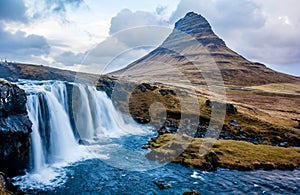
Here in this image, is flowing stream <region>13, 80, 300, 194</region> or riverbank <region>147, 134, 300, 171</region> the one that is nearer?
flowing stream <region>13, 80, 300, 194</region>

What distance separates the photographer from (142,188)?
Answer: 25.2 meters

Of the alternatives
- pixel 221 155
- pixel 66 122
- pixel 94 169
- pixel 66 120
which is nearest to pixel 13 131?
pixel 94 169

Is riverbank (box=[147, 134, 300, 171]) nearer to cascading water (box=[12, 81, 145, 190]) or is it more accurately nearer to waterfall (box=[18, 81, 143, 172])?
cascading water (box=[12, 81, 145, 190])

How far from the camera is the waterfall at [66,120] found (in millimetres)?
31719

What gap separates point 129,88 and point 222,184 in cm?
5861

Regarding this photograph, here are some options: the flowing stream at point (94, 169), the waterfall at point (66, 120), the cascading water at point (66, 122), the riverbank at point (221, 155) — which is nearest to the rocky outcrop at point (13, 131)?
the flowing stream at point (94, 169)

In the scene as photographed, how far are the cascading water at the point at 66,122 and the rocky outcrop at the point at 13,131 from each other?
6.25ft

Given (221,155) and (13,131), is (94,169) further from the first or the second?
(221,155)

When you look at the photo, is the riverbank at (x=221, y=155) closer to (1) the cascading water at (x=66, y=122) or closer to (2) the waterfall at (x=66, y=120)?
(1) the cascading water at (x=66, y=122)

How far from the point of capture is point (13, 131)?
Result: 2494cm

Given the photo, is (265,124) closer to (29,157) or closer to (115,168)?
(115,168)

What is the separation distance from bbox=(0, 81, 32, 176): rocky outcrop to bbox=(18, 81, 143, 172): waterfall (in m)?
2.24

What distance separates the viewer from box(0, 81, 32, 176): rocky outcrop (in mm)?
24578

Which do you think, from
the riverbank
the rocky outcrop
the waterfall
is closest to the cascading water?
the waterfall
